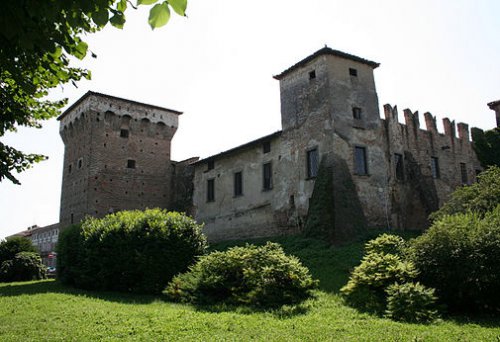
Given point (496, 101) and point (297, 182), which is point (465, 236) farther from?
point (496, 101)

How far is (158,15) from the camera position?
317 centimetres

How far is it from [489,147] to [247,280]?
64.4ft

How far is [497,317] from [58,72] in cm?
906

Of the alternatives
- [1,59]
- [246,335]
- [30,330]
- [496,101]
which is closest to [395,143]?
[496,101]

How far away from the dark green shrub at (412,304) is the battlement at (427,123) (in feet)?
48.8

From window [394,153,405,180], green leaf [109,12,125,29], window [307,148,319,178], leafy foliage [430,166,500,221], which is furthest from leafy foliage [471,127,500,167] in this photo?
green leaf [109,12,125,29]

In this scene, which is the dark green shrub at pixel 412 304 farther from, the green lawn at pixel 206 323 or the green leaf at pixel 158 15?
the green leaf at pixel 158 15

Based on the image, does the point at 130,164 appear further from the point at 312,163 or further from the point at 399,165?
the point at 399,165

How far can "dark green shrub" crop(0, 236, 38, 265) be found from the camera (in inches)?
894

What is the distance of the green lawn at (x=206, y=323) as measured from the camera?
7.41 metres

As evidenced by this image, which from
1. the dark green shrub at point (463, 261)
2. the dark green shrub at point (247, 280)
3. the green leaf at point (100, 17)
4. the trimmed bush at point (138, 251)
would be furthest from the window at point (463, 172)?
the green leaf at point (100, 17)

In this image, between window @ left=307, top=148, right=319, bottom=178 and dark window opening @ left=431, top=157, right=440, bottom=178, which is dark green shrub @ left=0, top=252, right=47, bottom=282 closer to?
window @ left=307, top=148, right=319, bottom=178

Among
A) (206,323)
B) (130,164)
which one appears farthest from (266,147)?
(206,323)

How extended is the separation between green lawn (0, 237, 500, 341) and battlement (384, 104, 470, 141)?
13546 millimetres
